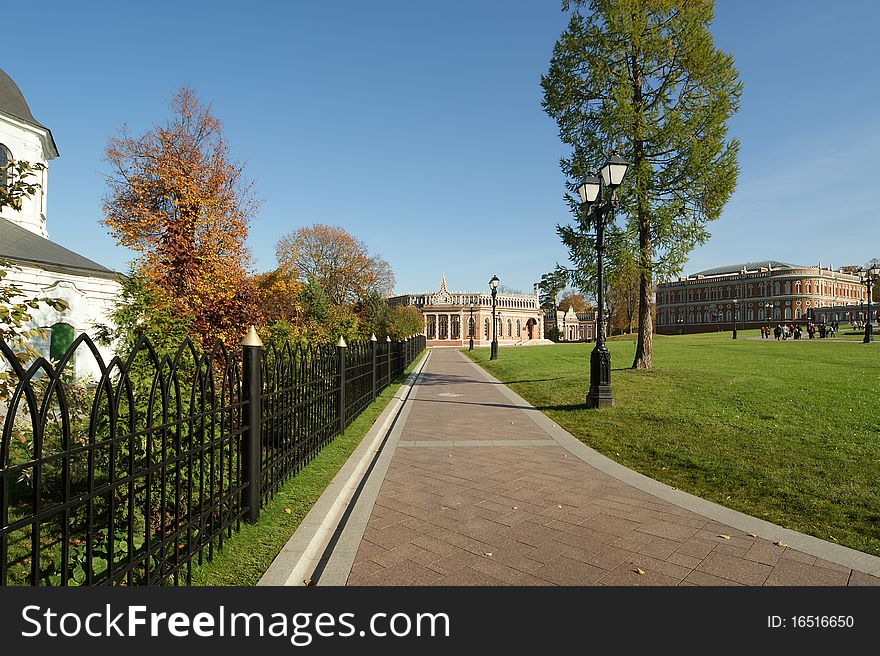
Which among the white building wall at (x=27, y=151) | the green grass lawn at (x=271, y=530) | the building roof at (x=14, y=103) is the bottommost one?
the green grass lawn at (x=271, y=530)

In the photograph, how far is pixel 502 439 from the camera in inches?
321

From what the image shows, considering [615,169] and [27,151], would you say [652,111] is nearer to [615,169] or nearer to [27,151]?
[615,169]

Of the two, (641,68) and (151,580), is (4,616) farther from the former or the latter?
(641,68)

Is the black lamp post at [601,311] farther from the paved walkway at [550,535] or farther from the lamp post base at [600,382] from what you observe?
the paved walkway at [550,535]

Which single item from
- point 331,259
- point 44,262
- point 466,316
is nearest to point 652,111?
point 44,262

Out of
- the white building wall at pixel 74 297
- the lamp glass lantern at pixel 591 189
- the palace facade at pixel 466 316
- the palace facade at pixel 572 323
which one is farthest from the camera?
the palace facade at pixel 572 323

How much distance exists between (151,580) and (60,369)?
5.65ft

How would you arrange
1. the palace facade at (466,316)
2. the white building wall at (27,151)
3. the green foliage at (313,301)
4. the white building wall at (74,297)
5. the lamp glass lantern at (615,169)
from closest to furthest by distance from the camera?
the lamp glass lantern at (615,169) < the white building wall at (74,297) < the white building wall at (27,151) < the green foliage at (313,301) < the palace facade at (466,316)

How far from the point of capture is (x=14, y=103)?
22672mm

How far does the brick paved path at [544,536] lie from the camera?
340 cm

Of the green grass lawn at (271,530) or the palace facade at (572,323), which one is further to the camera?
the palace facade at (572,323)

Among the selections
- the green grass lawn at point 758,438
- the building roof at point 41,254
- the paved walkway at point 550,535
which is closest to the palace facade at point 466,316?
the building roof at point 41,254

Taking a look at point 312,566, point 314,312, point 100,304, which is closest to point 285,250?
point 314,312

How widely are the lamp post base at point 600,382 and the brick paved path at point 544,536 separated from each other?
429 cm
